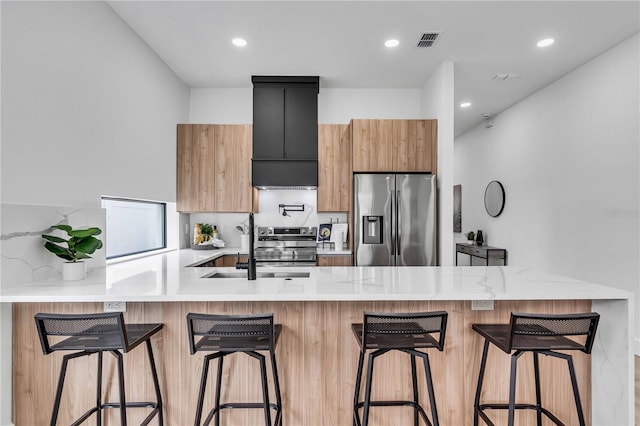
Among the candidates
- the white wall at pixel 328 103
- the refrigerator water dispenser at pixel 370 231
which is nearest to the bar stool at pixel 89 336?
the refrigerator water dispenser at pixel 370 231

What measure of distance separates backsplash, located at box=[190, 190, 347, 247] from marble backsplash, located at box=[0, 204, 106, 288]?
6.96 ft

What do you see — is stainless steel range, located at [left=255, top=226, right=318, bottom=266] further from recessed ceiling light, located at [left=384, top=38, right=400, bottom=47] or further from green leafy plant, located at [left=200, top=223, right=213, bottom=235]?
recessed ceiling light, located at [left=384, top=38, right=400, bottom=47]

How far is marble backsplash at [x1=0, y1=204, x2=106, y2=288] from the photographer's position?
1862 mm

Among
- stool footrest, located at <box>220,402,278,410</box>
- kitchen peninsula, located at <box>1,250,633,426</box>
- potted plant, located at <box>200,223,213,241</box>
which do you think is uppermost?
potted plant, located at <box>200,223,213,241</box>

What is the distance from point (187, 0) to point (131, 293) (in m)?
2.14

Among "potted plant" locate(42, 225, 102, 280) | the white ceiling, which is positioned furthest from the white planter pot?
the white ceiling

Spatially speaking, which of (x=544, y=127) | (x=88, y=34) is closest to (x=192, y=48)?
(x=88, y=34)

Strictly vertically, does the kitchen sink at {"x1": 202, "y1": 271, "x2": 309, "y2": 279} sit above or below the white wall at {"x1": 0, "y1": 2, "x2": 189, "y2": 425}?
below

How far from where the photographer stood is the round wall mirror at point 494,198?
5436 mm

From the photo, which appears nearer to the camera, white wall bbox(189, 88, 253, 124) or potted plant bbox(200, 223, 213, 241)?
potted plant bbox(200, 223, 213, 241)

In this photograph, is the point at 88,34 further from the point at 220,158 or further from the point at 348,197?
the point at 348,197

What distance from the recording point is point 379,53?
3426mm

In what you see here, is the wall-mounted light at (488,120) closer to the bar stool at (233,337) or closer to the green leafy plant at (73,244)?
the bar stool at (233,337)

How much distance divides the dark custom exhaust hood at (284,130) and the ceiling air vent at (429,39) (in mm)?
1223
